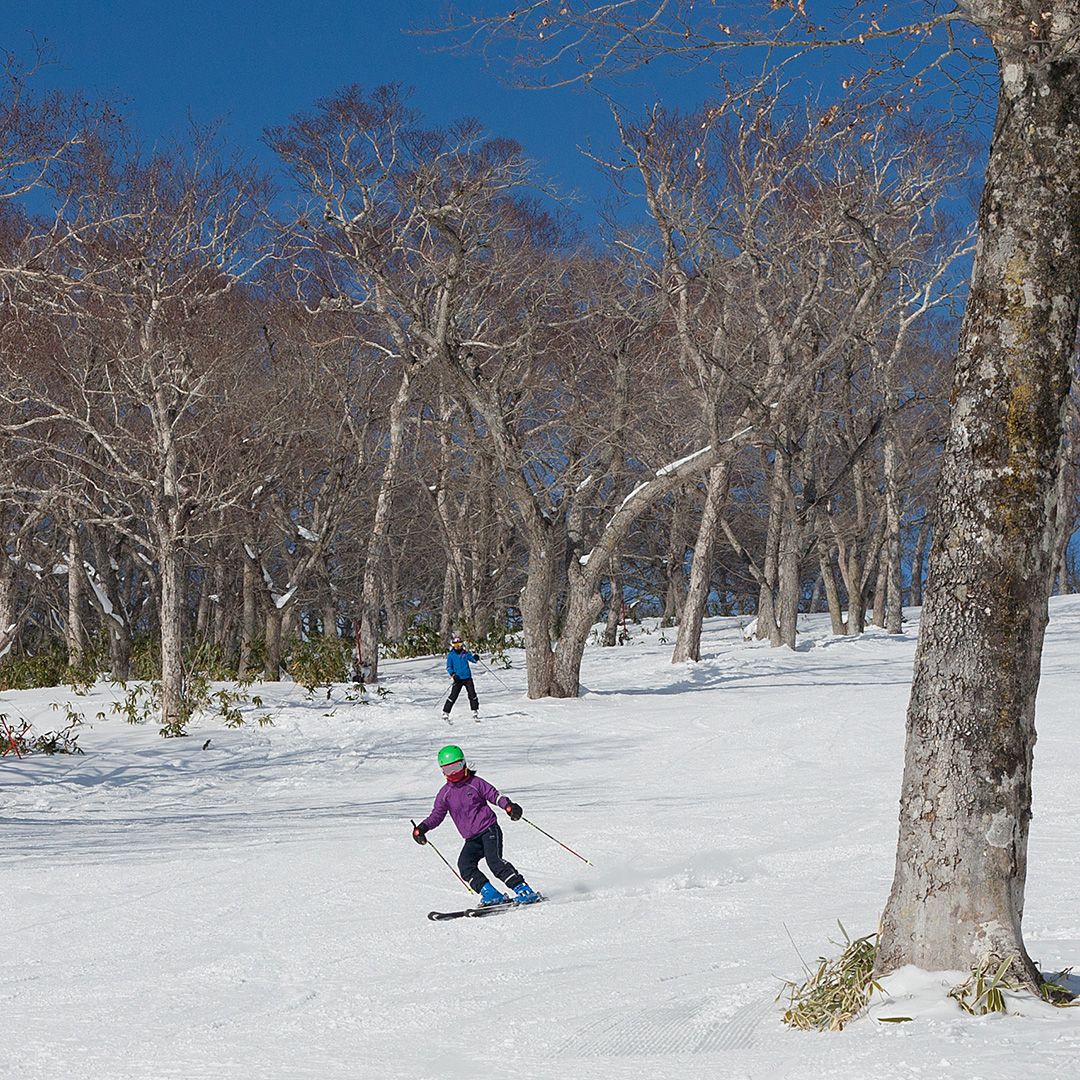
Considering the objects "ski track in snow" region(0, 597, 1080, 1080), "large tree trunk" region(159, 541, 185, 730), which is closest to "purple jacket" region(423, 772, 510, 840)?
"ski track in snow" region(0, 597, 1080, 1080)

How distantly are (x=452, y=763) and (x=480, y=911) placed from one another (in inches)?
42.5

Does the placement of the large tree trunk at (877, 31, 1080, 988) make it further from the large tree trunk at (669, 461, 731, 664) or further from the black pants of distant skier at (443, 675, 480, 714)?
the large tree trunk at (669, 461, 731, 664)

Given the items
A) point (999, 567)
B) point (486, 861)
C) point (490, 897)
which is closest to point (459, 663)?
point (486, 861)

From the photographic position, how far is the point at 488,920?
7.03 metres

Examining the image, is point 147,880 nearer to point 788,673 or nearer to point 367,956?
point 367,956

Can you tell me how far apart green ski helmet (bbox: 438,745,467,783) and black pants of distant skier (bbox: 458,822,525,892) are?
0.46 metres

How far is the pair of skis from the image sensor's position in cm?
702

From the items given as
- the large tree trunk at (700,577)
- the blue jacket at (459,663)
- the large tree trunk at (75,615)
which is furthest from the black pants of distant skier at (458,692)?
the large tree trunk at (75,615)

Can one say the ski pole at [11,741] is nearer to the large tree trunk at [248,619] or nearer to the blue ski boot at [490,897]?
the large tree trunk at [248,619]

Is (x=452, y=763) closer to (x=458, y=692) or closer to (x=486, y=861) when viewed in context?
(x=486, y=861)

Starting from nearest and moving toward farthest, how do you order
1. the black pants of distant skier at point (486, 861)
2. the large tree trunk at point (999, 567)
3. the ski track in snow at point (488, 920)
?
the large tree trunk at point (999, 567) → the ski track in snow at point (488, 920) → the black pants of distant skier at point (486, 861)

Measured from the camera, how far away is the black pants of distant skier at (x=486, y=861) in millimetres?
7496

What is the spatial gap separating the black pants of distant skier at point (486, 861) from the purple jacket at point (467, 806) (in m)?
0.06

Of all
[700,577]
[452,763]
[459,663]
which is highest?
[700,577]
